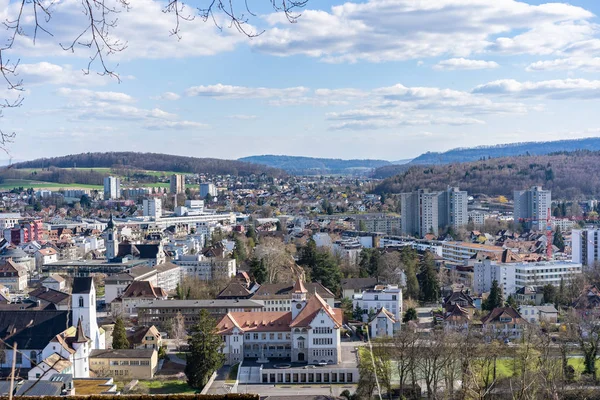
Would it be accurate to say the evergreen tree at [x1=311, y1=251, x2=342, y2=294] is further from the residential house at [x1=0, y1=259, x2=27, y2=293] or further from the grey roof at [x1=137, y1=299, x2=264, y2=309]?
the residential house at [x1=0, y1=259, x2=27, y2=293]

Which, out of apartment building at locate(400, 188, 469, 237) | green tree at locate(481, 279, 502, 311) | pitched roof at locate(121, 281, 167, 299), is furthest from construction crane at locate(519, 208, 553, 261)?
pitched roof at locate(121, 281, 167, 299)

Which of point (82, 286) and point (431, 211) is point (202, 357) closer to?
point (82, 286)

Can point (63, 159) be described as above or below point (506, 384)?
above

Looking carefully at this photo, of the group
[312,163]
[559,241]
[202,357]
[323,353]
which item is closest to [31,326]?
[202,357]

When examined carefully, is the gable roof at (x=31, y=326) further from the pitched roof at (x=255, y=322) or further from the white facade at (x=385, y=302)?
the white facade at (x=385, y=302)

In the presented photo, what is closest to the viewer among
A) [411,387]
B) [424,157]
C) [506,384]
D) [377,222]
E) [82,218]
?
[506,384]

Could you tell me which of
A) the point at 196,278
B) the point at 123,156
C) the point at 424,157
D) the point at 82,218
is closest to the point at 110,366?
the point at 196,278

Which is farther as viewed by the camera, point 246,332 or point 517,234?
point 517,234

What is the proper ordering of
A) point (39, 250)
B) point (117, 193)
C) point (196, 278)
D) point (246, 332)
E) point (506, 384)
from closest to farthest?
point (506, 384), point (246, 332), point (196, 278), point (39, 250), point (117, 193)

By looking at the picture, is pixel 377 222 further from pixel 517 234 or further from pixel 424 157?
pixel 424 157
